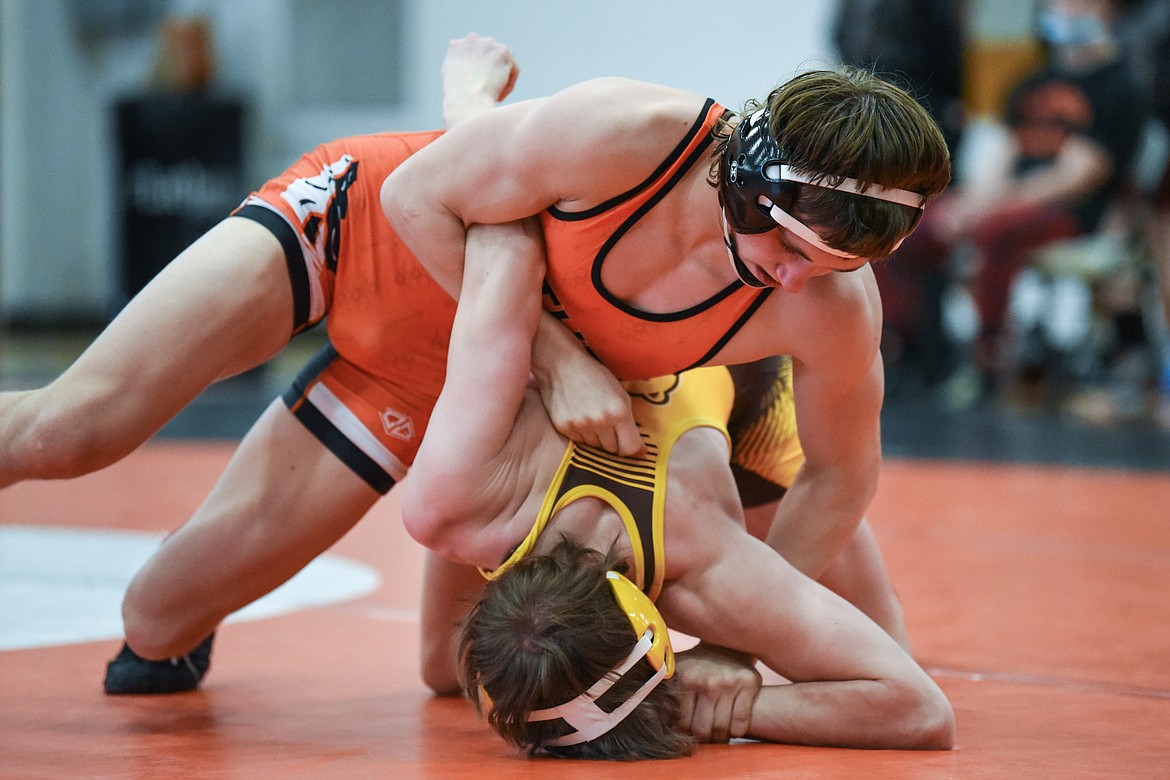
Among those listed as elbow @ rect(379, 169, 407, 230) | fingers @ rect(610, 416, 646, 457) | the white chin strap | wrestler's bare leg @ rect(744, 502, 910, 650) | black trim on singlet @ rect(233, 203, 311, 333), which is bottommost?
wrestler's bare leg @ rect(744, 502, 910, 650)

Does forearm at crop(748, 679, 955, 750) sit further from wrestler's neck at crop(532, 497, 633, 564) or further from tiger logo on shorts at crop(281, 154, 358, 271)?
tiger logo on shorts at crop(281, 154, 358, 271)

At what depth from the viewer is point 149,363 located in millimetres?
2465

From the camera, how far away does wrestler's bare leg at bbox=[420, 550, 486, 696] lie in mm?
2717

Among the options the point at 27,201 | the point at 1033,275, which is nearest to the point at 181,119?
the point at 27,201

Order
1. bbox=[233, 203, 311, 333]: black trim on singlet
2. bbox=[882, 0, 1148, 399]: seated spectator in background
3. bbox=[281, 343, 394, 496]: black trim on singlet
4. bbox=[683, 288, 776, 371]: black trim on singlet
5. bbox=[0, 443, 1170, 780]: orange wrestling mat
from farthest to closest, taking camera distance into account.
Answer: bbox=[882, 0, 1148, 399]: seated spectator in background
bbox=[281, 343, 394, 496]: black trim on singlet
bbox=[233, 203, 311, 333]: black trim on singlet
bbox=[683, 288, 776, 371]: black trim on singlet
bbox=[0, 443, 1170, 780]: orange wrestling mat

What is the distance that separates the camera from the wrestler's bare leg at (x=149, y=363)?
242 centimetres

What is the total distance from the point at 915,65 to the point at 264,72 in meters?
6.31

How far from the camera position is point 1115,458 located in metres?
6.38

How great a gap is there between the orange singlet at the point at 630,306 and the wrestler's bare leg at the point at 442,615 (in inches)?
20.2

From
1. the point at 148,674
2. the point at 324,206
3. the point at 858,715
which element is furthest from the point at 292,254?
the point at 858,715

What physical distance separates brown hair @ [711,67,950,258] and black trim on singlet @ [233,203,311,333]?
93 centimetres

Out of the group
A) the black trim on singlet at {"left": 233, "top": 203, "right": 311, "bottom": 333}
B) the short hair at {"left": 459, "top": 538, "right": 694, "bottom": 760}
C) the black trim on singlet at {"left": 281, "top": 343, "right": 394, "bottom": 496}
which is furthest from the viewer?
the black trim on singlet at {"left": 281, "top": 343, "right": 394, "bottom": 496}

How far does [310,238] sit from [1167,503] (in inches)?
140

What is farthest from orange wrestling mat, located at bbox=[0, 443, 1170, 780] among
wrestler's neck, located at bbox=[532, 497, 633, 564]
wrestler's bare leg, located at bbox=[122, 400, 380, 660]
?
wrestler's neck, located at bbox=[532, 497, 633, 564]
